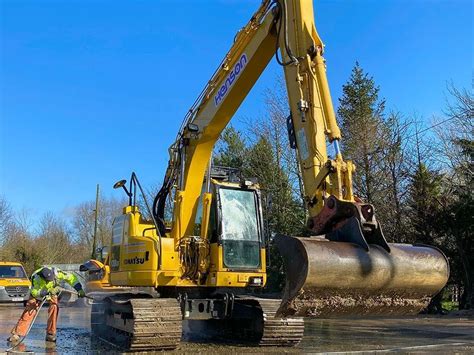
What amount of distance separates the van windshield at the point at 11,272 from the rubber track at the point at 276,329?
18422mm

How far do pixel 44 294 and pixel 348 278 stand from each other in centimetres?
707

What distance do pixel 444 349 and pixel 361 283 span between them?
544 cm

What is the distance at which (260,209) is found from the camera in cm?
1041

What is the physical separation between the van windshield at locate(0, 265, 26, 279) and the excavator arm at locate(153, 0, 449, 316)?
66.1 feet

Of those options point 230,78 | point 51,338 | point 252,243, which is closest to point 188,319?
point 252,243

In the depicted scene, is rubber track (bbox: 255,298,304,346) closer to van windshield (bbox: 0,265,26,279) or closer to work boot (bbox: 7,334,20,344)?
work boot (bbox: 7,334,20,344)

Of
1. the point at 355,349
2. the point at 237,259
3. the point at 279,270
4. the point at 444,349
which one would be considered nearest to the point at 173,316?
the point at 237,259

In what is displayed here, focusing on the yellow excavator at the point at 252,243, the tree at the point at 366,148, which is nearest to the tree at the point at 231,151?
the tree at the point at 366,148

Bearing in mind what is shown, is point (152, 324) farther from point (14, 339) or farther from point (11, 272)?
point (11, 272)

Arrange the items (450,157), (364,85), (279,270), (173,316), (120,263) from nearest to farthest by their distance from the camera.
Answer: (173,316), (120,263), (450,157), (279,270), (364,85)

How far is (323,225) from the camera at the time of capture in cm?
613

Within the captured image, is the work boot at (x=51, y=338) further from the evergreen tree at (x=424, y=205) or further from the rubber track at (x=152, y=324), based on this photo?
the evergreen tree at (x=424, y=205)

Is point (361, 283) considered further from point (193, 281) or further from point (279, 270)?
point (279, 270)

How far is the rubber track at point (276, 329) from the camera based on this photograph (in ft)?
33.1
